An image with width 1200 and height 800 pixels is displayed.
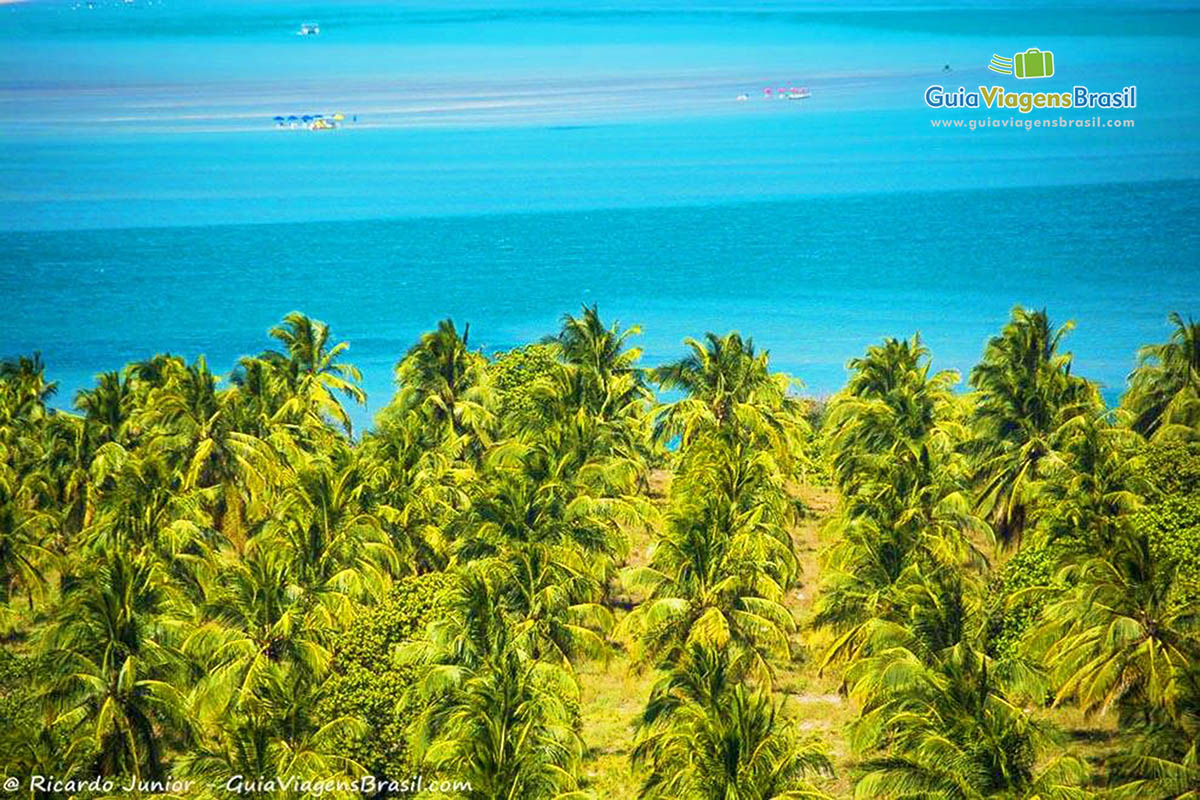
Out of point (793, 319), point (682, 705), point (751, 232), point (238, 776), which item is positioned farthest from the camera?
point (751, 232)

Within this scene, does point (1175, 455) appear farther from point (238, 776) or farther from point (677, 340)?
point (677, 340)

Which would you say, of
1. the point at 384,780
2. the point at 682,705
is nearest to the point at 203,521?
the point at 384,780

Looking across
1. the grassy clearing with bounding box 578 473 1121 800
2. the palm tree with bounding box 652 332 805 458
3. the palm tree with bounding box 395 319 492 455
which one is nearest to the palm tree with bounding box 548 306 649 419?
the palm tree with bounding box 652 332 805 458

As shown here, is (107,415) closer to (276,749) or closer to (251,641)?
(251,641)

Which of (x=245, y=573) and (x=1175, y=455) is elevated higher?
(x=1175, y=455)

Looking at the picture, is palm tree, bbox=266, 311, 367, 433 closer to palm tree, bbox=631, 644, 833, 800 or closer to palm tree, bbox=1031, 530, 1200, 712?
palm tree, bbox=631, 644, 833, 800

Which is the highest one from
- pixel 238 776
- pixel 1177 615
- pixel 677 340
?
pixel 677 340

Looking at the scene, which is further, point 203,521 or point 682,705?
point 203,521
